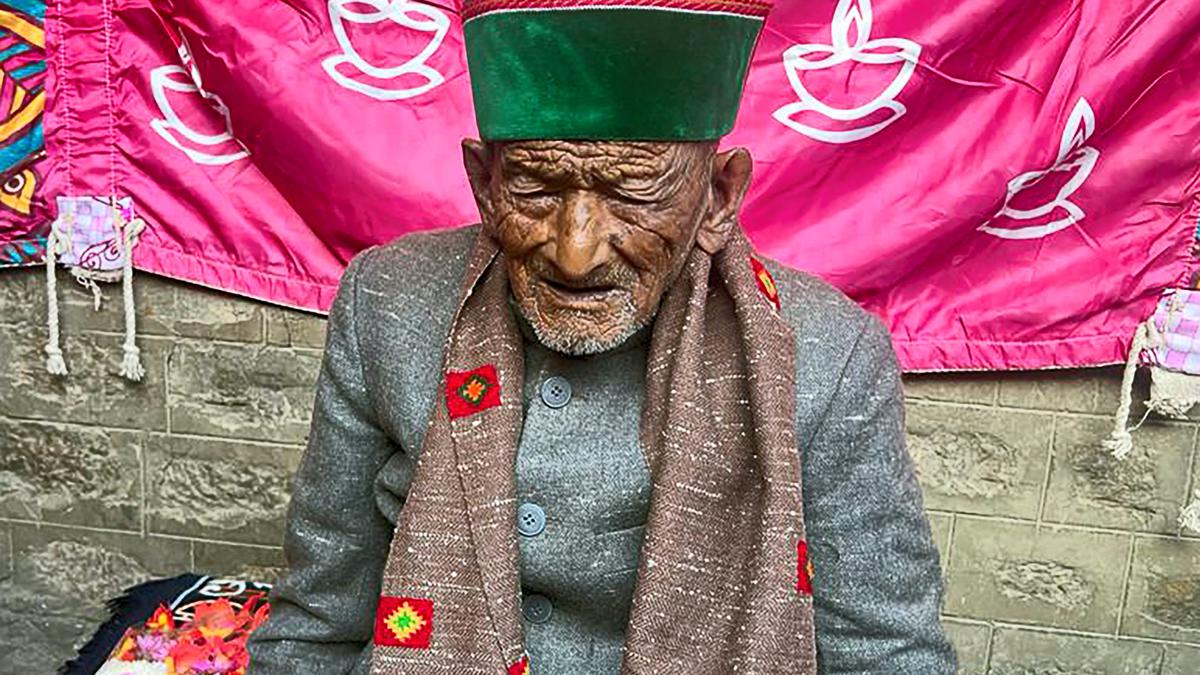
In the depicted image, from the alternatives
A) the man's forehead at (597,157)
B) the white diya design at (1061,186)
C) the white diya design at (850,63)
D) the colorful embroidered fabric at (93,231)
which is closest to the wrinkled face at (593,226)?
the man's forehead at (597,157)

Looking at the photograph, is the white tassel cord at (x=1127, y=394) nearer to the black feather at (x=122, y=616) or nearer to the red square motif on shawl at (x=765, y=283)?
the red square motif on shawl at (x=765, y=283)

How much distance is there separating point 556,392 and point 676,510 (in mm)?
192

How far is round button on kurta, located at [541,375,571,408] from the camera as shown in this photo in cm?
132

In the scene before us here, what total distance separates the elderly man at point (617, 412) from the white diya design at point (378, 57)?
843 millimetres

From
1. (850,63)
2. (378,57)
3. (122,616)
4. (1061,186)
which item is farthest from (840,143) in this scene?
(122,616)

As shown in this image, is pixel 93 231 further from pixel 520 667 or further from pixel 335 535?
pixel 520 667

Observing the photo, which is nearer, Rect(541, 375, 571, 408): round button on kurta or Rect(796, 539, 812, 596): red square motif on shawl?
Rect(796, 539, 812, 596): red square motif on shawl

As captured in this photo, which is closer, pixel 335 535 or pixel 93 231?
pixel 335 535

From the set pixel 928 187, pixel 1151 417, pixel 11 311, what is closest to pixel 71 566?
pixel 11 311

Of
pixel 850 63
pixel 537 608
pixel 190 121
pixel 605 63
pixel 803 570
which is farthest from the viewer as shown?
pixel 190 121

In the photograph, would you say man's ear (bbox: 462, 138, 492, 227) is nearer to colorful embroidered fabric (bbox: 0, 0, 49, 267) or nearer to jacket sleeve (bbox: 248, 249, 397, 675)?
jacket sleeve (bbox: 248, 249, 397, 675)

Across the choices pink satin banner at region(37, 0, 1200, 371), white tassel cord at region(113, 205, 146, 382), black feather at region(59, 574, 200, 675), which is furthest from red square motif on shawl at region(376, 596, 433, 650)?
white tassel cord at region(113, 205, 146, 382)

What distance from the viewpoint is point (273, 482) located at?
2.60m

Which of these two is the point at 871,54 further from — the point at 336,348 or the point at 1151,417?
the point at 336,348
